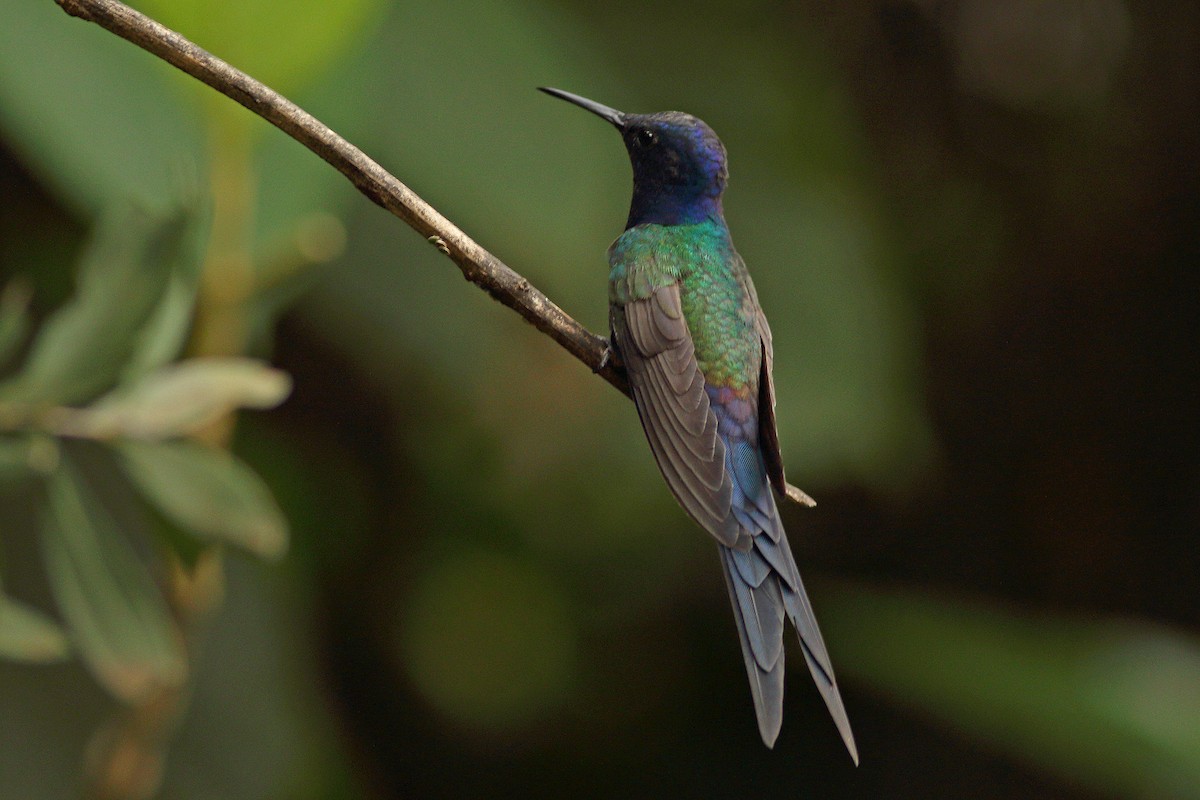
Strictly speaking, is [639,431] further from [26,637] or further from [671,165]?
[26,637]

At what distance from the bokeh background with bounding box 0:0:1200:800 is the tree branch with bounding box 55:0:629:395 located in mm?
899

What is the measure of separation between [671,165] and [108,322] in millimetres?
1066

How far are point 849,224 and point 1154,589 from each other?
1.56 meters

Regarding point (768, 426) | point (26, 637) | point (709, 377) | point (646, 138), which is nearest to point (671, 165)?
point (646, 138)

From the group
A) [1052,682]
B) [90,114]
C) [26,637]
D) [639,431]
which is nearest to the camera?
[26,637]

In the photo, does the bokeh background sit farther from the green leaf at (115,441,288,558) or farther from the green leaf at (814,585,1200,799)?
the green leaf at (115,441,288,558)

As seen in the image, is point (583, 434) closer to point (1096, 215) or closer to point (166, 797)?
point (166, 797)

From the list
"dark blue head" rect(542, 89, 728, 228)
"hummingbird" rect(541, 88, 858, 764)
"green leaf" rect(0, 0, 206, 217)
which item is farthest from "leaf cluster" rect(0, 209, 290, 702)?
"dark blue head" rect(542, 89, 728, 228)

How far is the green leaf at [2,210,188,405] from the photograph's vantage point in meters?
1.68

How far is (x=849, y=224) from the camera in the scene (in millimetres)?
3646

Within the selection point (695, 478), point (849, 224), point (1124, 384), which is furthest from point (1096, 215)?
point (695, 478)

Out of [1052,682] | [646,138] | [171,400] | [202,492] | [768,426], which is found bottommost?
[1052,682]

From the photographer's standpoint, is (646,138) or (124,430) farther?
(646,138)

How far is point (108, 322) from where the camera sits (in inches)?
66.9
